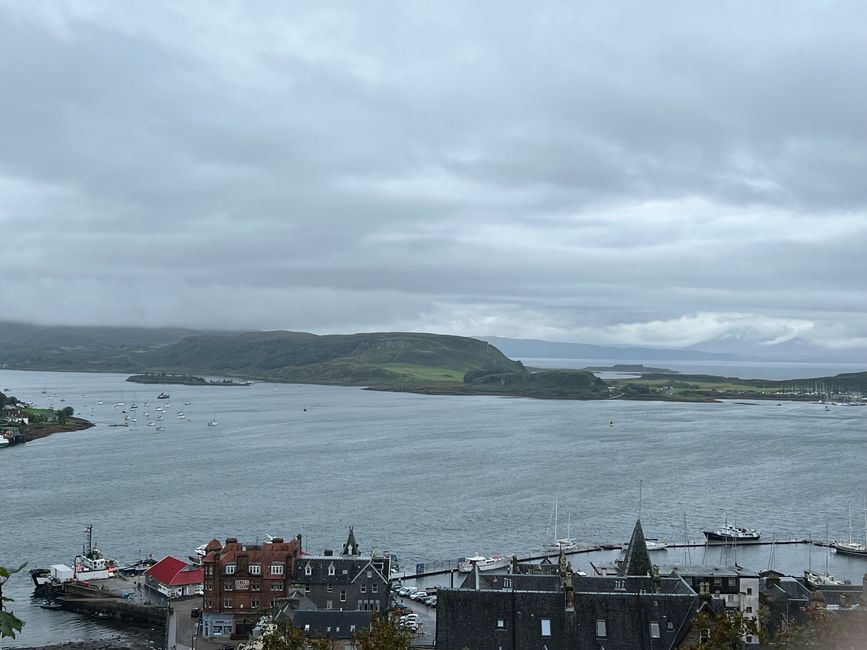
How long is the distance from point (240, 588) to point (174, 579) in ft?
24.4

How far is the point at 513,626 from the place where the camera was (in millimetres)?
29312

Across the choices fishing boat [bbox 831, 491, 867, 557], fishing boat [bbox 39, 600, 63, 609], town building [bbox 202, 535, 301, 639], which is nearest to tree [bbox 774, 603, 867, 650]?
town building [bbox 202, 535, 301, 639]

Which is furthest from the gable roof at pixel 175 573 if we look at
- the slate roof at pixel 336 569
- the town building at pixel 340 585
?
the slate roof at pixel 336 569

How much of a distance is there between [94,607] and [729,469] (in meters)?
70.3

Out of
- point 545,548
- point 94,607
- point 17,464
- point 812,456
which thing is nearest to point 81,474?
point 17,464

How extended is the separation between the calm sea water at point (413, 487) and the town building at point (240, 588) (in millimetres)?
6858

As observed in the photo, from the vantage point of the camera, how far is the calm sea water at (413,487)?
63.3 metres

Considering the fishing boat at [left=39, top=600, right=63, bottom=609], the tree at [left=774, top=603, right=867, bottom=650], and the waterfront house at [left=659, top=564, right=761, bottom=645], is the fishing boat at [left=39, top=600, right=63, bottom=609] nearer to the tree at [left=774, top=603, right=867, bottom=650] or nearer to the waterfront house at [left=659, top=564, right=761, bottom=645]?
the waterfront house at [left=659, top=564, right=761, bottom=645]

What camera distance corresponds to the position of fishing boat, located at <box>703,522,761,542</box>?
64.1m

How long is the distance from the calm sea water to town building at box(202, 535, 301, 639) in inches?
270

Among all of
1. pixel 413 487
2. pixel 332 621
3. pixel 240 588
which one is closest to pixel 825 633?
pixel 332 621

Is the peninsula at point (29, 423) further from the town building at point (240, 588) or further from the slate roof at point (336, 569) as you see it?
the slate roof at point (336, 569)

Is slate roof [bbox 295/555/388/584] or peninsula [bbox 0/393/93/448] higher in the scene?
slate roof [bbox 295/555/388/584]

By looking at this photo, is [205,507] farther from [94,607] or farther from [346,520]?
[94,607]
